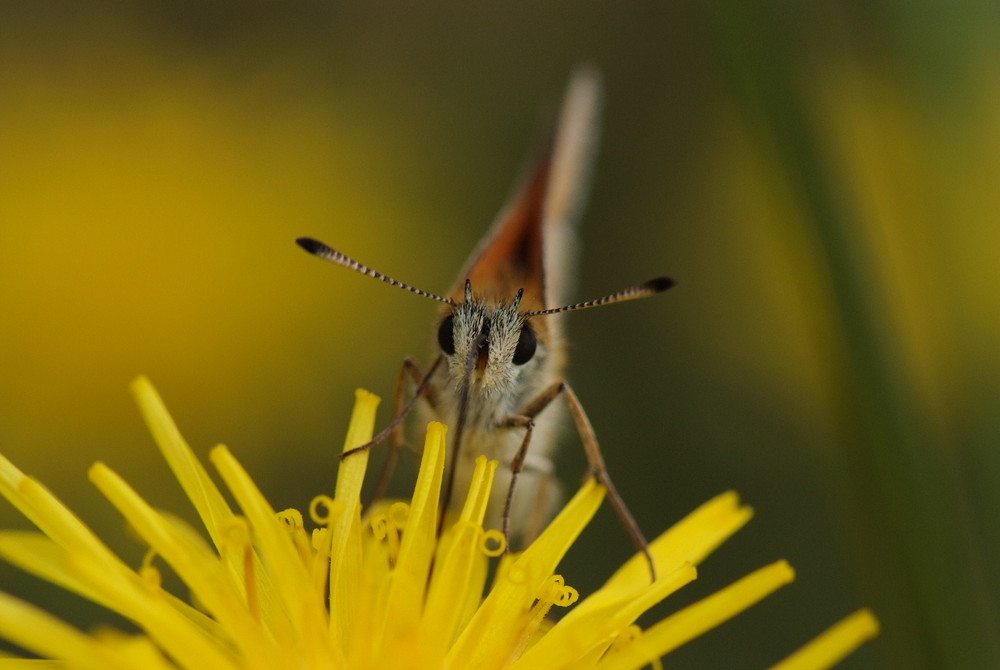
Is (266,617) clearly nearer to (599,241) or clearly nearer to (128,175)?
(128,175)

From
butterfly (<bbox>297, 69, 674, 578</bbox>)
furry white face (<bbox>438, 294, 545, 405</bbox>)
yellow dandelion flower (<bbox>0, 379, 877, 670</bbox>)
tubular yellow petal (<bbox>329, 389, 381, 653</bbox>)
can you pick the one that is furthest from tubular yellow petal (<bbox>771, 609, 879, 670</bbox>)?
furry white face (<bbox>438, 294, 545, 405</bbox>)

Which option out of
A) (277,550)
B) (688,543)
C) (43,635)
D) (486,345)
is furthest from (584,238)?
(43,635)

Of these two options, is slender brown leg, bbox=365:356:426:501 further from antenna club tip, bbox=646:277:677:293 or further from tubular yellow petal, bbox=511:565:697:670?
tubular yellow petal, bbox=511:565:697:670

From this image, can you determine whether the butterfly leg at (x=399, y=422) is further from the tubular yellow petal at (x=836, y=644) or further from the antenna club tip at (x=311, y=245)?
the tubular yellow petal at (x=836, y=644)

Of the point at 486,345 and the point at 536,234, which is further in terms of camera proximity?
the point at 536,234

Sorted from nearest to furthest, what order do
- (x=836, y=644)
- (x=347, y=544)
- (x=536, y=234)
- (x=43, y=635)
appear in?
(x=43, y=635)
(x=836, y=644)
(x=347, y=544)
(x=536, y=234)

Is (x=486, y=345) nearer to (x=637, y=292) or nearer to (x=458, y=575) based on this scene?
(x=637, y=292)

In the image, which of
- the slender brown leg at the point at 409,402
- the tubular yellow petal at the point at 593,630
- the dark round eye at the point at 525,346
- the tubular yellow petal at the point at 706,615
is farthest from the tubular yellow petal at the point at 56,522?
the dark round eye at the point at 525,346
